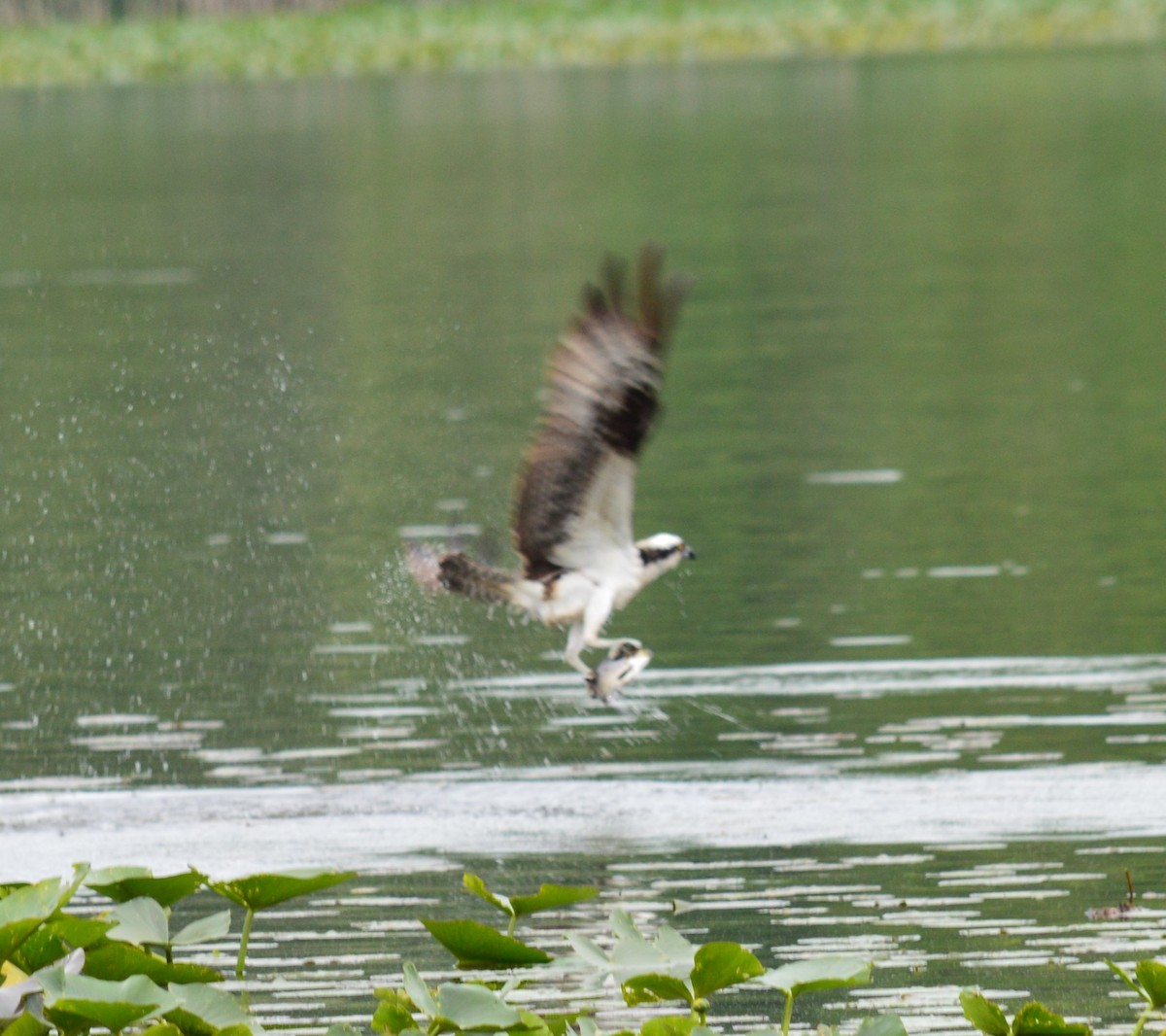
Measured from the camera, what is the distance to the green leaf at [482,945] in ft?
19.3

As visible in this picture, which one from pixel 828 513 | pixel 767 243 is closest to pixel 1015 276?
pixel 767 243

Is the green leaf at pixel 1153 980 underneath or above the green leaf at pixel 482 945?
above

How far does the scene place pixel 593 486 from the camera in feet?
23.8

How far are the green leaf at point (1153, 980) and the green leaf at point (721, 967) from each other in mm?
716

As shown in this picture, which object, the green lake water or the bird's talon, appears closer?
the bird's talon

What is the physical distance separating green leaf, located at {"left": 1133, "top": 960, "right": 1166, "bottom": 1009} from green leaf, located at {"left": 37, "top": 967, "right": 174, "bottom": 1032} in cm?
181

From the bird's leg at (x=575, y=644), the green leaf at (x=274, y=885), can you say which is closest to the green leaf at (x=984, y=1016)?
the green leaf at (x=274, y=885)

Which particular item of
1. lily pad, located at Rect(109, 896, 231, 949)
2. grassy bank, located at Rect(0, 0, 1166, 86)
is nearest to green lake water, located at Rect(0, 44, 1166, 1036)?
lily pad, located at Rect(109, 896, 231, 949)

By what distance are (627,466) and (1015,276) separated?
15.9m

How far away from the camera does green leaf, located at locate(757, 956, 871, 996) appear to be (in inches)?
214

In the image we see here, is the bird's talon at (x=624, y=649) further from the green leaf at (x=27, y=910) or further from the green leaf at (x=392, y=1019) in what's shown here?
the green leaf at (x=27, y=910)

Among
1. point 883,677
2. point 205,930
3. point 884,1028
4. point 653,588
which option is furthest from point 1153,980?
point 653,588

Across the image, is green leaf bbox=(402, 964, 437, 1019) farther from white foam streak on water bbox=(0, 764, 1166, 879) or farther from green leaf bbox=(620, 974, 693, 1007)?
white foam streak on water bbox=(0, 764, 1166, 879)

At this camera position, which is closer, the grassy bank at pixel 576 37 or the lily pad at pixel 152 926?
the lily pad at pixel 152 926
